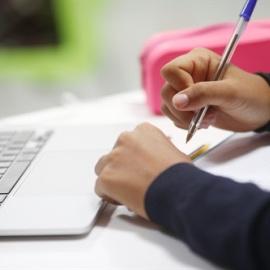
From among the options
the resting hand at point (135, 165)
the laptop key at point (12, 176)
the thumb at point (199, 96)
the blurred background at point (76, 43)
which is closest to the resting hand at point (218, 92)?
the thumb at point (199, 96)

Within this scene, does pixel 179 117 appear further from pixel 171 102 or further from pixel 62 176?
pixel 62 176

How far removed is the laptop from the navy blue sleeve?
0.26ft

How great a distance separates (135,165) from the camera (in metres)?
0.41

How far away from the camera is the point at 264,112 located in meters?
A: 0.59

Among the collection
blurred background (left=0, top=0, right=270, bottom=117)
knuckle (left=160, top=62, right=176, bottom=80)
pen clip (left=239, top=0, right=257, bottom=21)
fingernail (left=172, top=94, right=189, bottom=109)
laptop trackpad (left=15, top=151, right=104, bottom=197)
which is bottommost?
blurred background (left=0, top=0, right=270, bottom=117)

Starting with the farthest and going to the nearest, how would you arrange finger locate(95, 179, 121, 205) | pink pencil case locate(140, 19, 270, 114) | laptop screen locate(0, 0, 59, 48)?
laptop screen locate(0, 0, 59, 48) < pink pencil case locate(140, 19, 270, 114) < finger locate(95, 179, 121, 205)

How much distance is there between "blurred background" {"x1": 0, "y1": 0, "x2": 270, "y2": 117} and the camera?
1132mm

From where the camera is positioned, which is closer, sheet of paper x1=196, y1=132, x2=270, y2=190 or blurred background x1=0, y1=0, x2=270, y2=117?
sheet of paper x1=196, y1=132, x2=270, y2=190

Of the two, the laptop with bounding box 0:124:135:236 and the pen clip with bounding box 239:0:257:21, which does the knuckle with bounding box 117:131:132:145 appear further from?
the pen clip with bounding box 239:0:257:21

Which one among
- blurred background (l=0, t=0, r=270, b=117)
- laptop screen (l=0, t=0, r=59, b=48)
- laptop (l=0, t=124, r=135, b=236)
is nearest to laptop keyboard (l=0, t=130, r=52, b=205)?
laptop (l=0, t=124, r=135, b=236)

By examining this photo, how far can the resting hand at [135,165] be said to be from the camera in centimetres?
39

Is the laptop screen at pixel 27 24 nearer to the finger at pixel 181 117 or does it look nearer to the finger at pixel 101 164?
the finger at pixel 181 117

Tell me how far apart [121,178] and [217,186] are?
0.10 m

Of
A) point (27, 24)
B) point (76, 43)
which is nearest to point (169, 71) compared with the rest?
point (76, 43)
